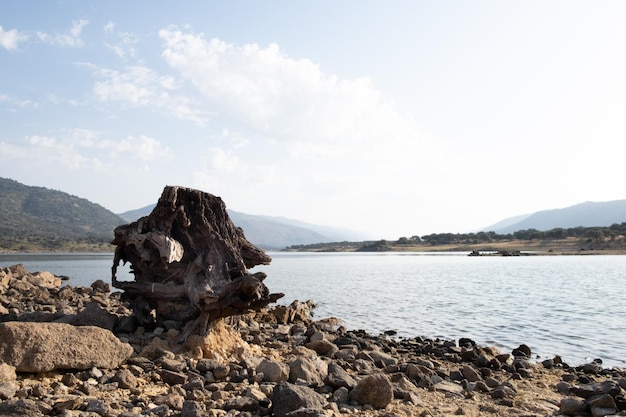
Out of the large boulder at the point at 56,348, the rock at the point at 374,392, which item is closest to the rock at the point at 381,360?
the rock at the point at 374,392

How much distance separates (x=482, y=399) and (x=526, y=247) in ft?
395

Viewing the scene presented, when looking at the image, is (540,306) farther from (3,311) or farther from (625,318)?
(3,311)

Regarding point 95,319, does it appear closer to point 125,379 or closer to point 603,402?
point 125,379

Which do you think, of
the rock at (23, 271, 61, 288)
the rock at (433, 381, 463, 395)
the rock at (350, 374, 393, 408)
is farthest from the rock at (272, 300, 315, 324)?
the rock at (23, 271, 61, 288)

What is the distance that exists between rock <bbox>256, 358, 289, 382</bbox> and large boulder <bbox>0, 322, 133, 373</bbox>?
8.85 ft

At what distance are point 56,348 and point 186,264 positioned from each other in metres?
4.22

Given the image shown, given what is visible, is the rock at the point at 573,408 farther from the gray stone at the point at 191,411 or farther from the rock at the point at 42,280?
the rock at the point at 42,280

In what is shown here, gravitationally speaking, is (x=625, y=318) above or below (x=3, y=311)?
below

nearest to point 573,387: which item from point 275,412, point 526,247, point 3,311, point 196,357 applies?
point 275,412

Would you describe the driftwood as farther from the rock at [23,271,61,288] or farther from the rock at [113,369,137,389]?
the rock at [23,271,61,288]

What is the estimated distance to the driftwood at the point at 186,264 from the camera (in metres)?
12.4

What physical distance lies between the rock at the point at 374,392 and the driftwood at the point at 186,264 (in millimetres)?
3921

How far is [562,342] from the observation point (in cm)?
1997

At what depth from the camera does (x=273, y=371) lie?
10.3 metres
